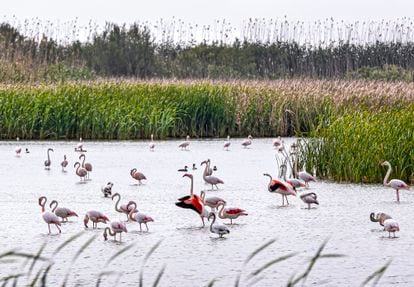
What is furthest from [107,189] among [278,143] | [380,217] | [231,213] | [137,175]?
[278,143]

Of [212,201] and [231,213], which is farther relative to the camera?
[212,201]

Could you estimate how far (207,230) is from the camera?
9.96 m

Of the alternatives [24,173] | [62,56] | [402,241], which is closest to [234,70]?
[62,56]

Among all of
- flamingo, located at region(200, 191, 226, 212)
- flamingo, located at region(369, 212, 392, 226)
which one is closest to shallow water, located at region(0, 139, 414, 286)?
flamingo, located at region(369, 212, 392, 226)

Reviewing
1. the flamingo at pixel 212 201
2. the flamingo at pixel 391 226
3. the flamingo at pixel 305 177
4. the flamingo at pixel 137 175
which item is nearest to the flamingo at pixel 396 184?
the flamingo at pixel 305 177

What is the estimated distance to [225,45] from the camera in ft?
135

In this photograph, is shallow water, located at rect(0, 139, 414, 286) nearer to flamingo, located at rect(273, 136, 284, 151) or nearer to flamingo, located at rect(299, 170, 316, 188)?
flamingo, located at rect(299, 170, 316, 188)

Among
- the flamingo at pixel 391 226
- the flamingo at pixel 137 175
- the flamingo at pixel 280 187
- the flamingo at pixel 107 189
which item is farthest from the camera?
the flamingo at pixel 137 175

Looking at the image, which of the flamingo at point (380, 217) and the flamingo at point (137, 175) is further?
the flamingo at point (137, 175)

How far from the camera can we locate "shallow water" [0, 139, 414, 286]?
7.69 m

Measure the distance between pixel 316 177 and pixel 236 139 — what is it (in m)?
9.11

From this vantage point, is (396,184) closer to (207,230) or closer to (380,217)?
(380,217)

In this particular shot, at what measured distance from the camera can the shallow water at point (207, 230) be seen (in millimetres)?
7688

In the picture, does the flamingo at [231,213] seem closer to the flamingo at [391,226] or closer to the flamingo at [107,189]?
the flamingo at [391,226]
